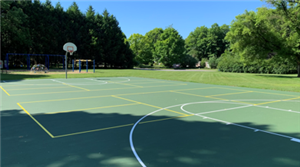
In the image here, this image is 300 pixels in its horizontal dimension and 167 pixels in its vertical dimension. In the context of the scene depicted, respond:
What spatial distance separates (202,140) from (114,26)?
57588 mm

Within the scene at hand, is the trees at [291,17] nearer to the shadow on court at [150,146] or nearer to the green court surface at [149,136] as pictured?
the green court surface at [149,136]

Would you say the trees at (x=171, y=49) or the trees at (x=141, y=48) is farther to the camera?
the trees at (x=141, y=48)

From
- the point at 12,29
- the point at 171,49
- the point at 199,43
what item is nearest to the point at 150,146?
the point at 12,29

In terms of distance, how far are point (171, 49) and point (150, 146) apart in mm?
63804

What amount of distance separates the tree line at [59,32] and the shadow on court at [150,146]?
131 ft

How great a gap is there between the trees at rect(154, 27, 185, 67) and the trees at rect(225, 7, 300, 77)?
37.7 metres

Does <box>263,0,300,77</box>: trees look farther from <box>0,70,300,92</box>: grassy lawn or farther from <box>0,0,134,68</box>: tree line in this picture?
<box>0,0,134,68</box>: tree line

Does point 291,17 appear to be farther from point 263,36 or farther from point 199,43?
point 199,43

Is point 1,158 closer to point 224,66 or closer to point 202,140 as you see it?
point 202,140

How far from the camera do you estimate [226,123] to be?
21.0 feet

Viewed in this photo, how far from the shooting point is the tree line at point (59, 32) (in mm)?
41000

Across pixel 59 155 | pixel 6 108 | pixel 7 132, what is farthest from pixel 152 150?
pixel 6 108

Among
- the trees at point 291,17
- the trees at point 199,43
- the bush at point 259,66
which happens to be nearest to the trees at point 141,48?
the trees at point 199,43

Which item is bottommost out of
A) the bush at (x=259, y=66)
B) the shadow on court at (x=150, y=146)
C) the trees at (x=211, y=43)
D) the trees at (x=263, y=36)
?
the shadow on court at (x=150, y=146)
